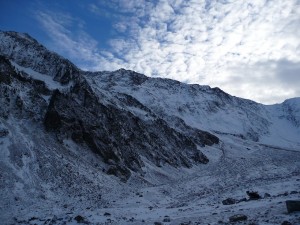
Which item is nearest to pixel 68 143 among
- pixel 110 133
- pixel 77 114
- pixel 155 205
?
pixel 77 114

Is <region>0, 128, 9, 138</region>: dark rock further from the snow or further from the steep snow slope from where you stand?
the steep snow slope

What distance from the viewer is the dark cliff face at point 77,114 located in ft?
179

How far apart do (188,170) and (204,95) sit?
119 metres

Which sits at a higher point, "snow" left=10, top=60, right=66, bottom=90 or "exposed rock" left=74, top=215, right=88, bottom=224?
"snow" left=10, top=60, right=66, bottom=90

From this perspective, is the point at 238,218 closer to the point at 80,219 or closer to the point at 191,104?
the point at 80,219

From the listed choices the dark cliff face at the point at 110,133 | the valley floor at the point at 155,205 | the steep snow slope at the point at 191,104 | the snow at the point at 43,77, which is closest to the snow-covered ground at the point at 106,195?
the valley floor at the point at 155,205

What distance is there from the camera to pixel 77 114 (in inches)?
2391

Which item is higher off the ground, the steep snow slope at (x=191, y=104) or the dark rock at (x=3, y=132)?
the steep snow slope at (x=191, y=104)

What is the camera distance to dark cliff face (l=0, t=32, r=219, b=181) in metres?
54.6

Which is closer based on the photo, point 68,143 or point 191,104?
point 68,143

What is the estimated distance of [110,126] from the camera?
65875 mm

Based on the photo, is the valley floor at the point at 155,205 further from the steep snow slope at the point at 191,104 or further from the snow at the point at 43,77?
the steep snow slope at the point at 191,104

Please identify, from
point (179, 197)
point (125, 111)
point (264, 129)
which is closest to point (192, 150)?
point (125, 111)

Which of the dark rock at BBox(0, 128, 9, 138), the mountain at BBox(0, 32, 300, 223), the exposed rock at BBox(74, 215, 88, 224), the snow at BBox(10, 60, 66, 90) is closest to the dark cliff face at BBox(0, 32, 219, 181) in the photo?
the mountain at BBox(0, 32, 300, 223)
